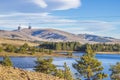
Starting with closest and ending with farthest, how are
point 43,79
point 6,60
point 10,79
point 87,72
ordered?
point 10,79 → point 43,79 → point 87,72 → point 6,60

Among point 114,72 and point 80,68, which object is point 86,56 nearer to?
point 80,68

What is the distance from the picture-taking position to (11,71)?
20172mm

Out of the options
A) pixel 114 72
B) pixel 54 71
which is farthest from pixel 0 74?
pixel 114 72

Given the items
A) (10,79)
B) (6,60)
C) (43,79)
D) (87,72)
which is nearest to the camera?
(10,79)

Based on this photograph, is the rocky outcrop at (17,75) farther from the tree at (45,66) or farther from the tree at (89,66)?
the tree at (45,66)

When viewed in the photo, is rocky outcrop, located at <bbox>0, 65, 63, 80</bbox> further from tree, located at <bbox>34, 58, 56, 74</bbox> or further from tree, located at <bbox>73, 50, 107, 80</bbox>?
tree, located at <bbox>34, 58, 56, 74</bbox>

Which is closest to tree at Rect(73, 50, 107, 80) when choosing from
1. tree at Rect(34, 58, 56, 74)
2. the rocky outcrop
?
tree at Rect(34, 58, 56, 74)

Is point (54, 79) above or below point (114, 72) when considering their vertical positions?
above

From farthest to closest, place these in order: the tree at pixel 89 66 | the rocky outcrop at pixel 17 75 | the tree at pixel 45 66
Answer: the tree at pixel 45 66, the tree at pixel 89 66, the rocky outcrop at pixel 17 75

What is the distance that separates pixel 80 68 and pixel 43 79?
57172 millimetres

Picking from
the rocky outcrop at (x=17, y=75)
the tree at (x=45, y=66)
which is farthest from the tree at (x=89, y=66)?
the rocky outcrop at (x=17, y=75)

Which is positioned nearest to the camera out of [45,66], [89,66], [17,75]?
[17,75]

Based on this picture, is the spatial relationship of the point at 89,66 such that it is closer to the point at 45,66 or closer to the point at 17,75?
the point at 45,66

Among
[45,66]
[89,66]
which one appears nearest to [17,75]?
[89,66]
